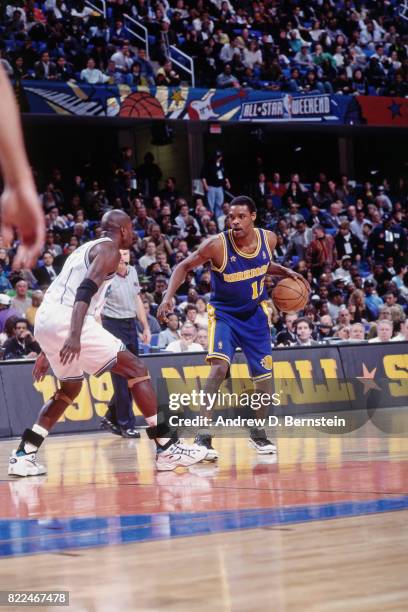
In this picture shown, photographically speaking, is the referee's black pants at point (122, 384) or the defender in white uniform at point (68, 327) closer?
the defender in white uniform at point (68, 327)

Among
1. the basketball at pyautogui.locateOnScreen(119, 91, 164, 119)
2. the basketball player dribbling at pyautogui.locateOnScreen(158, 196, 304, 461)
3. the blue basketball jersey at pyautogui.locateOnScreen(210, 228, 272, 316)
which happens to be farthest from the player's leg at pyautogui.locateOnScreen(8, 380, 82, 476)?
the basketball at pyautogui.locateOnScreen(119, 91, 164, 119)

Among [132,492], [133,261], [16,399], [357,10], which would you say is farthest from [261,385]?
[357,10]

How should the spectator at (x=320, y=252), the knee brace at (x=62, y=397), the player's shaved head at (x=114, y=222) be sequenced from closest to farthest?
the player's shaved head at (x=114, y=222) < the knee brace at (x=62, y=397) < the spectator at (x=320, y=252)

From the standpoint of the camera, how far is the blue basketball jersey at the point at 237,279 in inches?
354

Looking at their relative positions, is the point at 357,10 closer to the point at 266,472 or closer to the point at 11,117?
the point at 266,472

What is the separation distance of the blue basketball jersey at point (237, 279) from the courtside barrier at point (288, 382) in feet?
13.2

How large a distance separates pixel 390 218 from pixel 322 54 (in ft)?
15.1

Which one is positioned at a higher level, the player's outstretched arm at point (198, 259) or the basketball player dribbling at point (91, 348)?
the player's outstretched arm at point (198, 259)

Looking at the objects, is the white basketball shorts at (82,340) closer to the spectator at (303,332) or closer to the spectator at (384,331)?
the spectator at (303,332)

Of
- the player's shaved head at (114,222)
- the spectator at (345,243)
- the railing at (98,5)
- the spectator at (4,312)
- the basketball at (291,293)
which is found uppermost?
the railing at (98,5)

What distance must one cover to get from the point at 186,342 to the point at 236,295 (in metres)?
5.33

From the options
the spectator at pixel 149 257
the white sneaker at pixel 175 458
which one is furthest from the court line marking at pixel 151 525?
the spectator at pixel 149 257

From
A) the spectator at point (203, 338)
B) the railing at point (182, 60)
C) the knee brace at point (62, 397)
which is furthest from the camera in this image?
the railing at point (182, 60)

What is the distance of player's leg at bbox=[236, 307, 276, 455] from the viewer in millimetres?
9133
